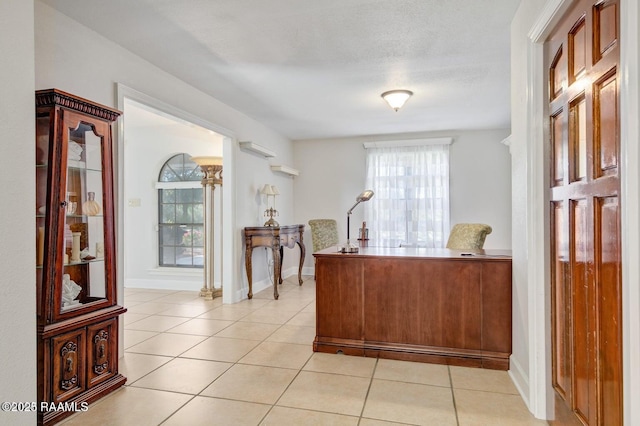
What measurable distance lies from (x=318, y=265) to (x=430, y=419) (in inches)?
55.0

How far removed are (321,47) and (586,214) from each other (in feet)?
7.38

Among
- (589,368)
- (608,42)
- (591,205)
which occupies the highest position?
(608,42)

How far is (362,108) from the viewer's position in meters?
4.73

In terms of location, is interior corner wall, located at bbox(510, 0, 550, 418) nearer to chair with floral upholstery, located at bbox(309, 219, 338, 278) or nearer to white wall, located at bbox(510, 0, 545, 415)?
white wall, located at bbox(510, 0, 545, 415)

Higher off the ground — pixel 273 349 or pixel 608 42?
pixel 608 42

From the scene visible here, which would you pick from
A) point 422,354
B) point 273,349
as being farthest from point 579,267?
point 273,349

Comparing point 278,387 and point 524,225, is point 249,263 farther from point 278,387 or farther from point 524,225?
point 524,225

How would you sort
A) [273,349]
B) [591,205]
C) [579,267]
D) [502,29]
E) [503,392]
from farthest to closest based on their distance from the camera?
[273,349] → [502,29] → [503,392] → [579,267] → [591,205]

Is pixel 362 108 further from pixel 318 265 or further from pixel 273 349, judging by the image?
pixel 273 349

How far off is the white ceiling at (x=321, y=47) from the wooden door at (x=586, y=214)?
0.94 meters

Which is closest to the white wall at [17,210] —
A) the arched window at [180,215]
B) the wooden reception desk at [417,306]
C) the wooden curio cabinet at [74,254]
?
the wooden curio cabinet at [74,254]

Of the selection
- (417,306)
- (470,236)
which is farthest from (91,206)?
(470,236)

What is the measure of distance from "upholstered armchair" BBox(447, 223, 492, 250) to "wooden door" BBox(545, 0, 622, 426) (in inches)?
60.4

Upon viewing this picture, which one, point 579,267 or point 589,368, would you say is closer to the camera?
point 589,368
